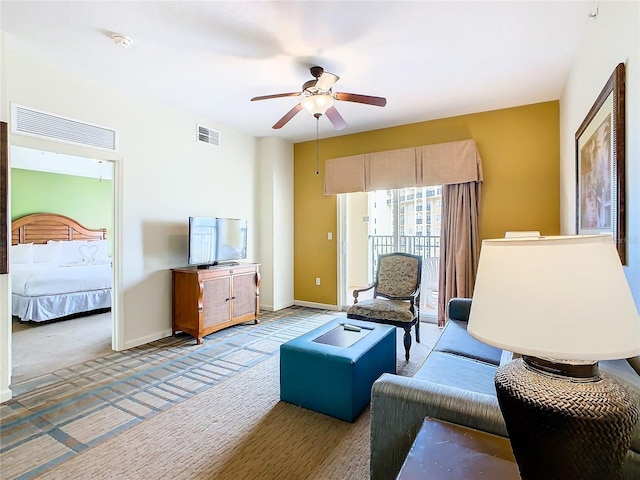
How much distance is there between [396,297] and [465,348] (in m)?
1.43

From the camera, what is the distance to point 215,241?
13.4 feet

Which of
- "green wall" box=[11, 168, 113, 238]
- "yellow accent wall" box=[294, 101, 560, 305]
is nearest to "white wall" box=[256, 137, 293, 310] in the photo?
"yellow accent wall" box=[294, 101, 560, 305]

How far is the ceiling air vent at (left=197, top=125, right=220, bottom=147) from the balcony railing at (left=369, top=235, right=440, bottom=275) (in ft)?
8.73

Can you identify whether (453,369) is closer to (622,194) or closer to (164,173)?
(622,194)

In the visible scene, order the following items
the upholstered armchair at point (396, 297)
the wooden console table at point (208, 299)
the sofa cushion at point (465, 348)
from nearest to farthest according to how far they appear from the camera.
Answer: the sofa cushion at point (465, 348) < the upholstered armchair at point (396, 297) < the wooden console table at point (208, 299)

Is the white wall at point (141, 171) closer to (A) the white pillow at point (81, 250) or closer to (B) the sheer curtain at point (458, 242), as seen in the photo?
(B) the sheer curtain at point (458, 242)

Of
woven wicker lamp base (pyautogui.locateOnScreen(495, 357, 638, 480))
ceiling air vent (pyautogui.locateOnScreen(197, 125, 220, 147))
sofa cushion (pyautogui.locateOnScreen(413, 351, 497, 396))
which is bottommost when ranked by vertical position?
sofa cushion (pyautogui.locateOnScreen(413, 351, 497, 396))

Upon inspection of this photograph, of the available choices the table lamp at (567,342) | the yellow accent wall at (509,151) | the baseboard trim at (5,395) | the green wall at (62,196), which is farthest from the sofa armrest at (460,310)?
the green wall at (62,196)

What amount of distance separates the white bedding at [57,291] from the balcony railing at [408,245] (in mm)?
A: 4071

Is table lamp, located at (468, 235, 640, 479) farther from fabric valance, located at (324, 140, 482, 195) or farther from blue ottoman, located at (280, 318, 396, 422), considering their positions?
fabric valance, located at (324, 140, 482, 195)

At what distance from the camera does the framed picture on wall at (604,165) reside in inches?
62.1

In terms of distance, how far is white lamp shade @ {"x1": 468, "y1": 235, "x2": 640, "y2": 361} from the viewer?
0.70 meters

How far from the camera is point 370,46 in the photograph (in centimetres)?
260

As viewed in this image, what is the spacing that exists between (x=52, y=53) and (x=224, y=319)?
9.85 ft
